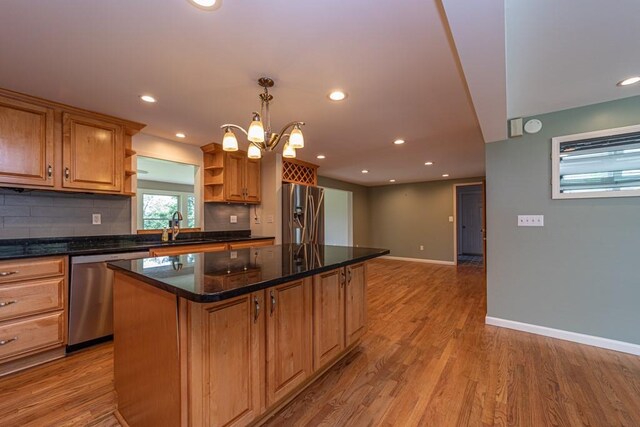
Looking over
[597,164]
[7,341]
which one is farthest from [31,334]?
[597,164]

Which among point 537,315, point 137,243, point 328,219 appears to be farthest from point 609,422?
point 328,219

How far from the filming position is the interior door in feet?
26.7

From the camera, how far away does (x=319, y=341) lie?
1773 millimetres

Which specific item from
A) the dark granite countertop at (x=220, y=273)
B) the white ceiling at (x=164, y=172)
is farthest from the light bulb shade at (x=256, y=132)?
the white ceiling at (x=164, y=172)

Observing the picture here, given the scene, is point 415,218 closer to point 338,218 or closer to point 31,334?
point 338,218

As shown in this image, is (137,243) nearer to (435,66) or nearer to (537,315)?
(435,66)

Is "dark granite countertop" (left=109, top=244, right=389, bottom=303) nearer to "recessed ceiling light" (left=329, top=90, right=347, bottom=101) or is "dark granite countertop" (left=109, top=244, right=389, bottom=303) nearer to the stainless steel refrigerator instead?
"recessed ceiling light" (left=329, top=90, right=347, bottom=101)

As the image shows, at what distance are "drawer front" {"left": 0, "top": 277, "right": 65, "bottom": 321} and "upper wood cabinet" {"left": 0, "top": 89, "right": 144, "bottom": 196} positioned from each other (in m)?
0.85

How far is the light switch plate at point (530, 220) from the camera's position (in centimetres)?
265

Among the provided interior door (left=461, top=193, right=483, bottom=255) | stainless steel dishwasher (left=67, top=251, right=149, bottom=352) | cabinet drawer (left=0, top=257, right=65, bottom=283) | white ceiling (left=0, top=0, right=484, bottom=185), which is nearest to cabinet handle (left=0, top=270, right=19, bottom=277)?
cabinet drawer (left=0, top=257, right=65, bottom=283)

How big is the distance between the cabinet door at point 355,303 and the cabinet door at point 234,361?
2.79 ft

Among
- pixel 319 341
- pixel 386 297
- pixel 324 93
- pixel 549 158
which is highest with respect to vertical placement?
pixel 324 93

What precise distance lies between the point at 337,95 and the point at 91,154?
96.1 inches

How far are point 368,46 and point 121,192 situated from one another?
2761 mm
